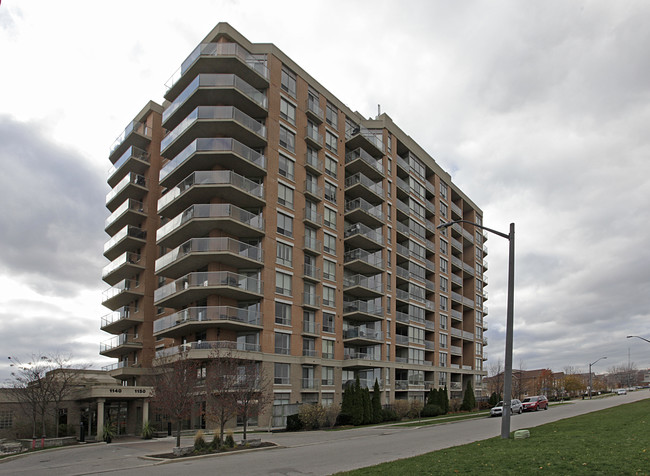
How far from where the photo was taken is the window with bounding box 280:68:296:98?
47094 mm

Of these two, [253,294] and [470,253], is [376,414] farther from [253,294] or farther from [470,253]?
[470,253]

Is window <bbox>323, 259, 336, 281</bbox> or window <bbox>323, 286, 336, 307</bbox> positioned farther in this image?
window <bbox>323, 259, 336, 281</bbox>

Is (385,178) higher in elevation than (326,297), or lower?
higher

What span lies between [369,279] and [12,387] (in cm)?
3172

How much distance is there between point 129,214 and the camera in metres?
51.2

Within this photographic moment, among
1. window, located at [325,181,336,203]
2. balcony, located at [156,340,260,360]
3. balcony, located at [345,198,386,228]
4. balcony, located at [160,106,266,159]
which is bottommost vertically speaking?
Result: balcony, located at [156,340,260,360]

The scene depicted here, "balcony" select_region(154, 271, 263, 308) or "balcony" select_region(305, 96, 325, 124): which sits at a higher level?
"balcony" select_region(305, 96, 325, 124)

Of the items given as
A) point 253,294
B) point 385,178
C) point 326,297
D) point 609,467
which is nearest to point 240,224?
point 253,294

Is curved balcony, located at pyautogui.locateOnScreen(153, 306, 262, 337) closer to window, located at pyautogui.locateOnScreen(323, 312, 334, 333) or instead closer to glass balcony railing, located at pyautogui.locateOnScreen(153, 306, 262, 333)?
glass balcony railing, located at pyautogui.locateOnScreen(153, 306, 262, 333)

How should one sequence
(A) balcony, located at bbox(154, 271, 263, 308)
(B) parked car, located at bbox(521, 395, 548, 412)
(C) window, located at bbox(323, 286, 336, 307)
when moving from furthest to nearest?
(B) parked car, located at bbox(521, 395, 548, 412)
(C) window, located at bbox(323, 286, 336, 307)
(A) balcony, located at bbox(154, 271, 263, 308)

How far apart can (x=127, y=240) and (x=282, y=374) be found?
792 inches

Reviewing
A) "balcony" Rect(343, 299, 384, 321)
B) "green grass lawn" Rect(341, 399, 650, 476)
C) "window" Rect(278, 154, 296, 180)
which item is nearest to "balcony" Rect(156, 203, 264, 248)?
"window" Rect(278, 154, 296, 180)

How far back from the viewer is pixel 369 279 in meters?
54.6

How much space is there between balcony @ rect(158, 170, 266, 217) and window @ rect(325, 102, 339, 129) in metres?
12.9
